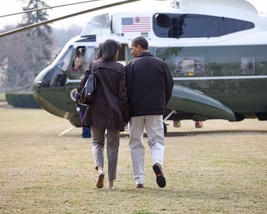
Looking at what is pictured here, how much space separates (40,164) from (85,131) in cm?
767

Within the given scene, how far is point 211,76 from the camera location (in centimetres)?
2123

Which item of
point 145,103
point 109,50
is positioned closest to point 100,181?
point 145,103

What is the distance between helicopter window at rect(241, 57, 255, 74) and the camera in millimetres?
21266

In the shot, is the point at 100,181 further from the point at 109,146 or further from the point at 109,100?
the point at 109,100

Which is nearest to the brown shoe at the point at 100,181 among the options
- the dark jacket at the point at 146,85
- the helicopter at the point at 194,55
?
the dark jacket at the point at 146,85

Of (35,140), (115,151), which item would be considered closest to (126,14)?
(35,140)

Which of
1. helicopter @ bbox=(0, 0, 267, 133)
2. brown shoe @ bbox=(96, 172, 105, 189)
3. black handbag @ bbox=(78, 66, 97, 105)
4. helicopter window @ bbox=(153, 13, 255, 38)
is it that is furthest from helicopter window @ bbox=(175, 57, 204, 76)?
brown shoe @ bbox=(96, 172, 105, 189)

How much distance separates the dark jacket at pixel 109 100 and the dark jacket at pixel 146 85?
0.31ft

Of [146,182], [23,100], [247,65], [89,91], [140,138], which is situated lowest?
[23,100]

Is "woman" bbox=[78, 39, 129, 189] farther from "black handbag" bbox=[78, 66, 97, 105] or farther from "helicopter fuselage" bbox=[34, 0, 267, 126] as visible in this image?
"helicopter fuselage" bbox=[34, 0, 267, 126]

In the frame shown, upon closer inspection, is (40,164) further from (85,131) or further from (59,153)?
Result: (85,131)

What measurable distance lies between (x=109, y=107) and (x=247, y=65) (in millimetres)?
11571

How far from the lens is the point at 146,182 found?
10875 millimetres

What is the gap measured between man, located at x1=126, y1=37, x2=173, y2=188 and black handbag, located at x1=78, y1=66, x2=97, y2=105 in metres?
0.41
